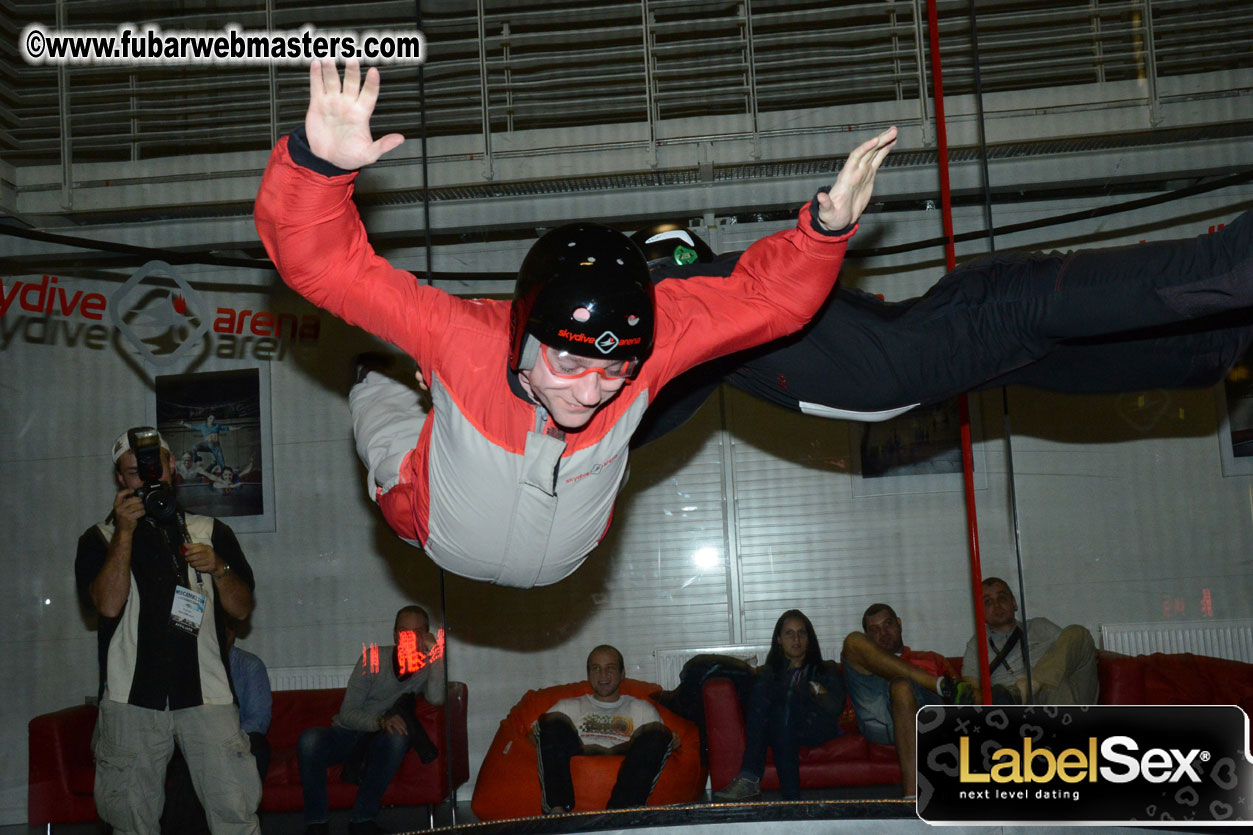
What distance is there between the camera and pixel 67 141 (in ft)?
13.5

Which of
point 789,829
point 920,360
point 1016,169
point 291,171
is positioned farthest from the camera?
point 1016,169

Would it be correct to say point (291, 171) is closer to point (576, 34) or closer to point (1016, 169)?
point (576, 34)

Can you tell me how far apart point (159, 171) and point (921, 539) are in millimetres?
3878

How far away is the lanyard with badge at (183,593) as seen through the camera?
12.2 feet

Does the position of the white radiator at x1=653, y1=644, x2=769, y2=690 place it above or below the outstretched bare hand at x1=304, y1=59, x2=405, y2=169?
below

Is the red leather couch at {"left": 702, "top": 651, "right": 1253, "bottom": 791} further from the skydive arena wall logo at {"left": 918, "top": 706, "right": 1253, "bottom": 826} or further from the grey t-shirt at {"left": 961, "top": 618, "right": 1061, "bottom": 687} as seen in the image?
the skydive arena wall logo at {"left": 918, "top": 706, "right": 1253, "bottom": 826}

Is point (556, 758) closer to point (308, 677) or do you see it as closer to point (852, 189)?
point (308, 677)

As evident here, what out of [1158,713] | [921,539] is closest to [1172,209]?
[921,539]

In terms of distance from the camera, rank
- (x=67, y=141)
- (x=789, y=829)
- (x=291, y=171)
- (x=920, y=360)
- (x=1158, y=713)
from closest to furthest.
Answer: (x=291, y=171) → (x=920, y=360) → (x=1158, y=713) → (x=789, y=829) → (x=67, y=141)

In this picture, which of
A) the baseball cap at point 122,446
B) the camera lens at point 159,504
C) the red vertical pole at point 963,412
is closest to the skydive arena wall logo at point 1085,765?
the red vertical pole at point 963,412

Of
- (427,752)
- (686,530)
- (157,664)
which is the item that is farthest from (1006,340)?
(157,664)

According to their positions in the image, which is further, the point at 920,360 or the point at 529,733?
the point at 529,733

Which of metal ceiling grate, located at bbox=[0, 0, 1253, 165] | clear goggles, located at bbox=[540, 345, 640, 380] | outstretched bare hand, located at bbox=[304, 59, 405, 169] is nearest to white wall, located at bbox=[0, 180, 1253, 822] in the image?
metal ceiling grate, located at bbox=[0, 0, 1253, 165]

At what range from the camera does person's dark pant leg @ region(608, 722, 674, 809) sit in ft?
13.0
